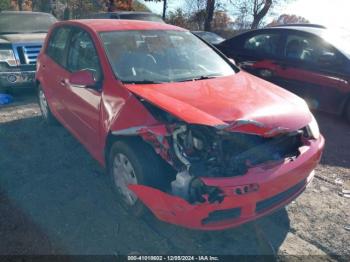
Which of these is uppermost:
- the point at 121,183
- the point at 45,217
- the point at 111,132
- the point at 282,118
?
the point at 282,118

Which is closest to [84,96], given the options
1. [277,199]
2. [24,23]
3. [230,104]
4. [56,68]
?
[56,68]

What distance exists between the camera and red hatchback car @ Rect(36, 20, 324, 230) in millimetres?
2428

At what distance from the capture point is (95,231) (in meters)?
2.91

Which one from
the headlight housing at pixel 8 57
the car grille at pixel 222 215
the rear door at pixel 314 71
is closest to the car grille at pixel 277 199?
the car grille at pixel 222 215

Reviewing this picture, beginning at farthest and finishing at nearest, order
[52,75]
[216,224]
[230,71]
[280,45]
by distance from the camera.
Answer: [280,45] < [52,75] < [230,71] < [216,224]

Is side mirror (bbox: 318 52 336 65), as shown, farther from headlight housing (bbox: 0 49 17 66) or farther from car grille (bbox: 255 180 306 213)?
headlight housing (bbox: 0 49 17 66)

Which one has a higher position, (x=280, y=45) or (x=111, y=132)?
(x=280, y=45)

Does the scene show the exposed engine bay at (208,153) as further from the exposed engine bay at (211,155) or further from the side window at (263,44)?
the side window at (263,44)

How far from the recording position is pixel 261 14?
18.8 metres

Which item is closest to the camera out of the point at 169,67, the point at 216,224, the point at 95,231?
the point at 216,224

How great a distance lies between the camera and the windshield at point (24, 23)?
7340 mm

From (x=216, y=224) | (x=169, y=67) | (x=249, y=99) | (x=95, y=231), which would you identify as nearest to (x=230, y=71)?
(x=169, y=67)

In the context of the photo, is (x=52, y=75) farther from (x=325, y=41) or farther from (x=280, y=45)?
(x=325, y=41)

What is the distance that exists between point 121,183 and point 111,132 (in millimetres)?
490
